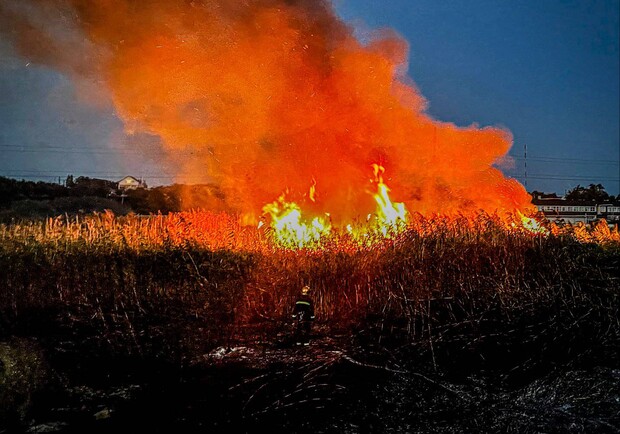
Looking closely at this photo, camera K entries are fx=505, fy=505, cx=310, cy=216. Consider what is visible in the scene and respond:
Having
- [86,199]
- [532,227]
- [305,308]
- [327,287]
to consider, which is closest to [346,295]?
[327,287]

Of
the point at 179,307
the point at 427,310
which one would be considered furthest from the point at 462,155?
the point at 179,307

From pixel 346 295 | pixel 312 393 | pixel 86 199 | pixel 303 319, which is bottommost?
pixel 312 393

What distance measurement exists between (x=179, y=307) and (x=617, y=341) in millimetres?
5958

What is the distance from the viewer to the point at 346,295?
25.8 ft

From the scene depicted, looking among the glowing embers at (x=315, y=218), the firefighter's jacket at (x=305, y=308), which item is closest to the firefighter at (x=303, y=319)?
the firefighter's jacket at (x=305, y=308)

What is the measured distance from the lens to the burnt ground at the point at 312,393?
13.9ft

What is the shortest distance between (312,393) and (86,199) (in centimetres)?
4271

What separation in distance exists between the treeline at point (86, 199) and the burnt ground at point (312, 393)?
539 inches

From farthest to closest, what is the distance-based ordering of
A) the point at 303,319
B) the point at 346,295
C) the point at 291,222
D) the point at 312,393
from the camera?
the point at 291,222 → the point at 346,295 → the point at 303,319 → the point at 312,393

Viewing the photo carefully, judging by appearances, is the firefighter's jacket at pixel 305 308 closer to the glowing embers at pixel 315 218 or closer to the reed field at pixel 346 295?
the reed field at pixel 346 295

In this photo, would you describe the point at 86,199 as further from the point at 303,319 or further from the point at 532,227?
the point at 303,319

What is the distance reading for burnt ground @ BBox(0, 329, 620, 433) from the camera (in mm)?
4250

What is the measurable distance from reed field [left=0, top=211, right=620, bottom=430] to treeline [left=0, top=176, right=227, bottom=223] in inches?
391

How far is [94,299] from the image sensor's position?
7824mm
